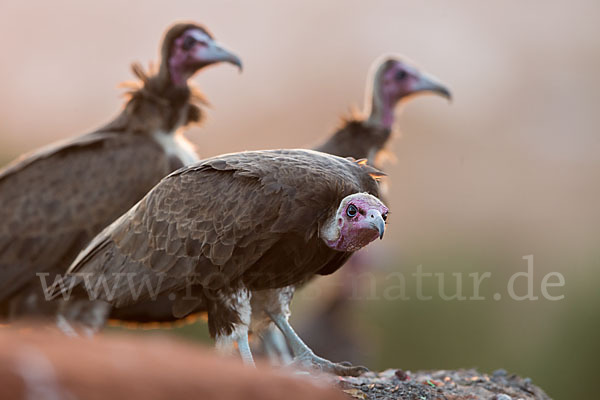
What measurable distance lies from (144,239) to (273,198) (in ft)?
3.52

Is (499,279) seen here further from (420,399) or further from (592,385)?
(420,399)

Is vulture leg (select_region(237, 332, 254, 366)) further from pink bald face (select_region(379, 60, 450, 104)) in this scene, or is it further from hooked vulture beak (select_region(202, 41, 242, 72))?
pink bald face (select_region(379, 60, 450, 104))

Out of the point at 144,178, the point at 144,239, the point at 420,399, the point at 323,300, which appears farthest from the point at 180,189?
Result: the point at 323,300

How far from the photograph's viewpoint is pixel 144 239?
23.2ft

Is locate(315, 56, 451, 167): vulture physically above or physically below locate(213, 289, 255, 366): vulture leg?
above

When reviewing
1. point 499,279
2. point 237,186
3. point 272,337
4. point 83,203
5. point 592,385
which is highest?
point 237,186

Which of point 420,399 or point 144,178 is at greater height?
point 144,178

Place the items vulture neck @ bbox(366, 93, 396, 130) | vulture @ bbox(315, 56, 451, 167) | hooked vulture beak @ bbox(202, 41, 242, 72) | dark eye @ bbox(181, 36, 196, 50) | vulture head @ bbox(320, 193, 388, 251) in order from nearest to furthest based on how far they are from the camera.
→ vulture head @ bbox(320, 193, 388, 251), hooked vulture beak @ bbox(202, 41, 242, 72), dark eye @ bbox(181, 36, 196, 50), vulture @ bbox(315, 56, 451, 167), vulture neck @ bbox(366, 93, 396, 130)

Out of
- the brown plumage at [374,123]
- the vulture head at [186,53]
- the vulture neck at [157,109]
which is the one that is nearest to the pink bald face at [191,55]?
the vulture head at [186,53]

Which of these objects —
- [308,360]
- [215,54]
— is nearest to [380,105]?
[215,54]

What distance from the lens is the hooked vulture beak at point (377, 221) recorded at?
648 centimetres

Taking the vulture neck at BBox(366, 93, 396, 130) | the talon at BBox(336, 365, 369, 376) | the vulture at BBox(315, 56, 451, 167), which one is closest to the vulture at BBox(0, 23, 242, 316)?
the vulture at BBox(315, 56, 451, 167)

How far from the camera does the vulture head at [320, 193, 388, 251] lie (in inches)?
254

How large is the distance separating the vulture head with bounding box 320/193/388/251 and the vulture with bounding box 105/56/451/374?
7.58 feet
